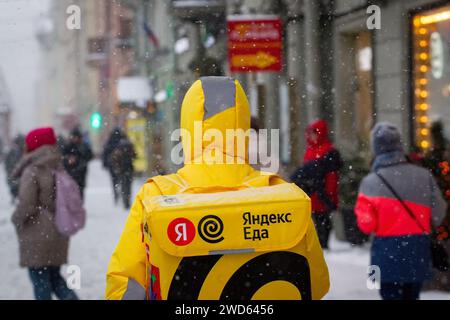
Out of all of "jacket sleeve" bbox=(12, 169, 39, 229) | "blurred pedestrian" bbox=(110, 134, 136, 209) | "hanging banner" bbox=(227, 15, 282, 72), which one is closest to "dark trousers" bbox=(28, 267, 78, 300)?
"jacket sleeve" bbox=(12, 169, 39, 229)

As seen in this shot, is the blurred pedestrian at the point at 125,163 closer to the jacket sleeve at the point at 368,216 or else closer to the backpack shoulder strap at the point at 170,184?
the jacket sleeve at the point at 368,216

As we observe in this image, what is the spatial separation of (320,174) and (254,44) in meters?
1.65

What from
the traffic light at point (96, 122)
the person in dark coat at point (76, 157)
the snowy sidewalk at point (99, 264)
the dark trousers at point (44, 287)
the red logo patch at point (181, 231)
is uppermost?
the traffic light at point (96, 122)

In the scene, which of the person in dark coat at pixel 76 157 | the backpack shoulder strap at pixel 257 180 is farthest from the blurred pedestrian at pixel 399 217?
the person in dark coat at pixel 76 157

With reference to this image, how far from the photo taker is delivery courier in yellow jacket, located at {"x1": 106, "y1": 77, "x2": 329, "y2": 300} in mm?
2812

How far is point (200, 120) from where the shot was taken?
2.93m

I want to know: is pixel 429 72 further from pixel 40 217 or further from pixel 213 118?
pixel 213 118

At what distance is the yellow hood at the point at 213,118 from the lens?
2.92 metres

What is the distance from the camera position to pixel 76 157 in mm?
13602

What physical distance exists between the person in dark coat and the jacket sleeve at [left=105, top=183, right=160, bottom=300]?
32.9 feet

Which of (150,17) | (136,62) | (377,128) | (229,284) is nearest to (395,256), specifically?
(377,128)

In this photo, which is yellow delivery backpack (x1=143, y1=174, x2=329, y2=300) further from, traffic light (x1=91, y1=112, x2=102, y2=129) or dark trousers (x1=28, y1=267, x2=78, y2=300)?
traffic light (x1=91, y1=112, x2=102, y2=129)

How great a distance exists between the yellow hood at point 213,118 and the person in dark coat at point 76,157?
10056 mm
